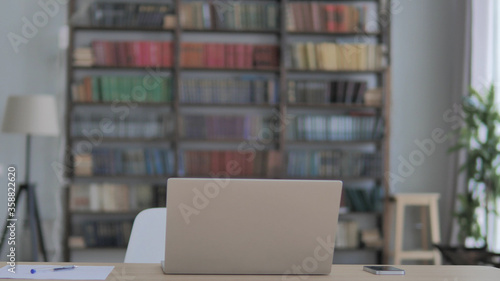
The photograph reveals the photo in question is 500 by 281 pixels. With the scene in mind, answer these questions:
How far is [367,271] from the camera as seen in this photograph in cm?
197

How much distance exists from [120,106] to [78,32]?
0.77 meters

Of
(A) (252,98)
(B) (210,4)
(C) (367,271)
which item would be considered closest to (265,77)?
(A) (252,98)

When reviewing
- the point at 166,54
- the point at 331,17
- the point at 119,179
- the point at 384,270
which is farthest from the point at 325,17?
the point at 384,270

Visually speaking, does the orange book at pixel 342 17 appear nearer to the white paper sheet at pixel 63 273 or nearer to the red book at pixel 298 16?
the red book at pixel 298 16

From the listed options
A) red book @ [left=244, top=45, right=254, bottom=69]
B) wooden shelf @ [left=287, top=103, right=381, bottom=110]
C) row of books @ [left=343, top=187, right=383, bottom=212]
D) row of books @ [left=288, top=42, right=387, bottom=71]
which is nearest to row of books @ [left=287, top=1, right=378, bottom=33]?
row of books @ [left=288, top=42, right=387, bottom=71]

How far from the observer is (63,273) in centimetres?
182

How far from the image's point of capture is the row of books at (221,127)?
5.22 m

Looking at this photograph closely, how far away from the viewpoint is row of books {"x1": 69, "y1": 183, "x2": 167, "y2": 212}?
514 cm

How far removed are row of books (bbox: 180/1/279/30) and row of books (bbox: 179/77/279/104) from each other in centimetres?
46

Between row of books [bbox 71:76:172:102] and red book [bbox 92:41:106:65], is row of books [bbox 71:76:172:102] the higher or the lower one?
the lower one

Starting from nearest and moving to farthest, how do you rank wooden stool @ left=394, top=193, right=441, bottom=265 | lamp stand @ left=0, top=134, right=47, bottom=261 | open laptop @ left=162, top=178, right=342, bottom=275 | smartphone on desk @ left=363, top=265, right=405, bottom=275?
open laptop @ left=162, top=178, right=342, bottom=275
smartphone on desk @ left=363, top=265, right=405, bottom=275
lamp stand @ left=0, top=134, right=47, bottom=261
wooden stool @ left=394, top=193, right=441, bottom=265

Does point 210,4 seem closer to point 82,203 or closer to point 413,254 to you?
point 82,203

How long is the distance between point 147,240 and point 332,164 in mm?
3050

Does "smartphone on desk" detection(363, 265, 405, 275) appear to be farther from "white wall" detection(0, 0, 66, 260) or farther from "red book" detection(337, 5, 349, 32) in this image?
"white wall" detection(0, 0, 66, 260)
